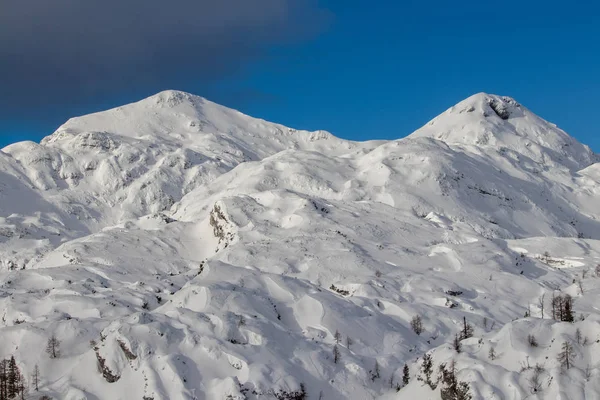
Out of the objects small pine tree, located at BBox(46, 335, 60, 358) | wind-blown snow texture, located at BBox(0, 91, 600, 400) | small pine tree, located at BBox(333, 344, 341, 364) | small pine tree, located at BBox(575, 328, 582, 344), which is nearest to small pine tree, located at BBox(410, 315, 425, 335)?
wind-blown snow texture, located at BBox(0, 91, 600, 400)

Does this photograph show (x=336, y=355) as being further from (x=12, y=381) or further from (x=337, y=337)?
(x=12, y=381)

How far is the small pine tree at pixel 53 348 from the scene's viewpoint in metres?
35.4

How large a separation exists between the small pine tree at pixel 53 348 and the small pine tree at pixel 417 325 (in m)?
23.8

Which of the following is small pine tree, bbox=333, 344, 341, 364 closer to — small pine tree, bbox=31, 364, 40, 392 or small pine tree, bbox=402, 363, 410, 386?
small pine tree, bbox=402, 363, 410, 386

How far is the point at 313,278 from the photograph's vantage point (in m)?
57.5

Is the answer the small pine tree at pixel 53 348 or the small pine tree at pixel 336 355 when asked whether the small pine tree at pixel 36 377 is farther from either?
the small pine tree at pixel 336 355

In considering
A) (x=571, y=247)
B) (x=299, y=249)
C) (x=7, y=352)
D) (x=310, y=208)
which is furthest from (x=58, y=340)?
(x=571, y=247)

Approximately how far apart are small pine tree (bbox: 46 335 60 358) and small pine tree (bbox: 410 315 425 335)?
78.1 ft

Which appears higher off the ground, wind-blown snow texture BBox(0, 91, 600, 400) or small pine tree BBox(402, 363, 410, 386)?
wind-blown snow texture BBox(0, 91, 600, 400)

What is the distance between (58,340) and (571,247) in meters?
62.0

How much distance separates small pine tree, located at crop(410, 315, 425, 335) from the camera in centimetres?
4339

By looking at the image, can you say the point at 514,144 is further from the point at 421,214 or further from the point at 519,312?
the point at 519,312

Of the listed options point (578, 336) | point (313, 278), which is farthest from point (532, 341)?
point (313, 278)

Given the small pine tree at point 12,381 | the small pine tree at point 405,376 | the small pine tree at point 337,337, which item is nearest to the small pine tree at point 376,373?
the small pine tree at point 405,376
